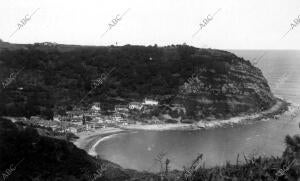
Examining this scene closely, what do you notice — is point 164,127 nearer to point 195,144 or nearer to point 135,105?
point 135,105

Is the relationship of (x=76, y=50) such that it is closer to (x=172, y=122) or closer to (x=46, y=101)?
(x=46, y=101)

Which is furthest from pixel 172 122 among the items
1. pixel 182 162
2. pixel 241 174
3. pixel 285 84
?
pixel 285 84

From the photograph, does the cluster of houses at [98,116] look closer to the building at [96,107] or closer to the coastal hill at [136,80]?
the building at [96,107]

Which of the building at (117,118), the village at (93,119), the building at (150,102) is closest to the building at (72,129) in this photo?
the village at (93,119)

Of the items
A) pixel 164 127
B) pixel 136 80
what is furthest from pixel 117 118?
pixel 136 80

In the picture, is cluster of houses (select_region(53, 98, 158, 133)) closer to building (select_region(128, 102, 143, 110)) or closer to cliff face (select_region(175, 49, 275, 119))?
building (select_region(128, 102, 143, 110))
